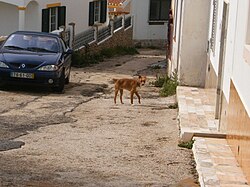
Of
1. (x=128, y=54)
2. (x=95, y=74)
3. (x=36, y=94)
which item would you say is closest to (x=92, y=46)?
(x=128, y=54)

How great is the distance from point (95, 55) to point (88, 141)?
17952mm

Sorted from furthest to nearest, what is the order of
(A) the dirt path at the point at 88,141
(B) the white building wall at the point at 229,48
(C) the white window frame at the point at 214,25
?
(C) the white window frame at the point at 214,25 → (B) the white building wall at the point at 229,48 → (A) the dirt path at the point at 88,141

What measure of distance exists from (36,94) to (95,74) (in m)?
6.07

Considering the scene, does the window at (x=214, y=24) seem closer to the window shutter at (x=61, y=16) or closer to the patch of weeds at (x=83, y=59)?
the patch of weeds at (x=83, y=59)

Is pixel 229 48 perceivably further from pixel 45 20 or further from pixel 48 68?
pixel 45 20

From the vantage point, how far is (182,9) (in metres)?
17.5

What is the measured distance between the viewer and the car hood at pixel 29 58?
17078 millimetres

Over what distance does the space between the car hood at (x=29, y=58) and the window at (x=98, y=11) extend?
49.7 feet

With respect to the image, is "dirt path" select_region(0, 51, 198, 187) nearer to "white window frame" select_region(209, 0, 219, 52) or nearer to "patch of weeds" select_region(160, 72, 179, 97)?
"patch of weeds" select_region(160, 72, 179, 97)

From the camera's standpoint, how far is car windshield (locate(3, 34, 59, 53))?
1797 centimetres

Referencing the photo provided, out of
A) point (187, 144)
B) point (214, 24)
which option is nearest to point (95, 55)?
point (214, 24)

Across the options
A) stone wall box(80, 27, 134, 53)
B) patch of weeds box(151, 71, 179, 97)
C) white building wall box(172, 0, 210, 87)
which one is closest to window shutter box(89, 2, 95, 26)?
stone wall box(80, 27, 134, 53)

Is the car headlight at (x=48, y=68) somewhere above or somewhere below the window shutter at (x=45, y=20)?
below

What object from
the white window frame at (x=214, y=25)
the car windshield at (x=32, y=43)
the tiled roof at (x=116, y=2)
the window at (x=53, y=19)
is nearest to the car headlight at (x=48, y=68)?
the car windshield at (x=32, y=43)
